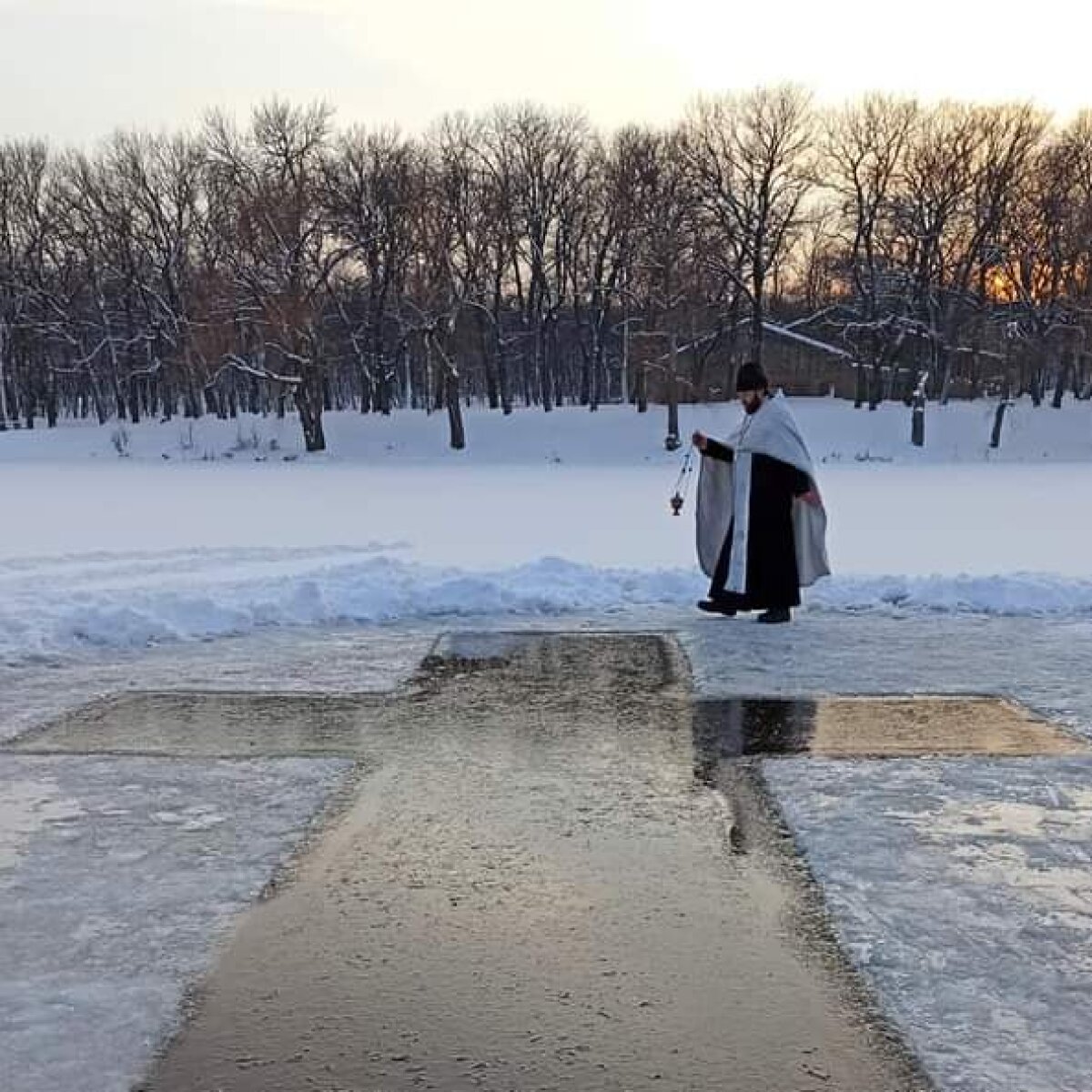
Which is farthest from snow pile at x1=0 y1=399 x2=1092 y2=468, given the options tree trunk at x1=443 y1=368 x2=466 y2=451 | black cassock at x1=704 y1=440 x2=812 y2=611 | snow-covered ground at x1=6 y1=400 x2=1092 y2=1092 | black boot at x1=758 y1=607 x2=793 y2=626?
black boot at x1=758 y1=607 x2=793 y2=626

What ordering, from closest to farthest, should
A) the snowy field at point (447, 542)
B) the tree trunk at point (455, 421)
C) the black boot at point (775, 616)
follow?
the black boot at point (775, 616) → the snowy field at point (447, 542) → the tree trunk at point (455, 421)

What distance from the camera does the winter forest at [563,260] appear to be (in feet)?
167

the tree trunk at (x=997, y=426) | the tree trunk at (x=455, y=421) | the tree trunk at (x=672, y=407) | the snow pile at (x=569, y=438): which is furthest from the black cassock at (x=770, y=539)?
the tree trunk at (x=997, y=426)

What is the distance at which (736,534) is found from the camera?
9.34 metres

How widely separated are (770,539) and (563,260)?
5538 centimetres

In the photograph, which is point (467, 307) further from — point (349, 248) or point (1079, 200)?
point (1079, 200)

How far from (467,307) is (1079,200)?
26.6 meters

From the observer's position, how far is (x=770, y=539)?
9.30m

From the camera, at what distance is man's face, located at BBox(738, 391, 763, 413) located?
9484 millimetres

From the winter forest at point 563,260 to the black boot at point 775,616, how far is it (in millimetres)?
40455

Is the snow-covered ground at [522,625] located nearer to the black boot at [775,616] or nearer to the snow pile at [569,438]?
the black boot at [775,616]

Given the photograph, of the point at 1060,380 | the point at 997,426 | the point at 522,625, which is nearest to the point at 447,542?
the point at 522,625

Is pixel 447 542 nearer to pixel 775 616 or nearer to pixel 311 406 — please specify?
pixel 775 616

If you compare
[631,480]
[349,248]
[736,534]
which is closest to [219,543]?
[736,534]
